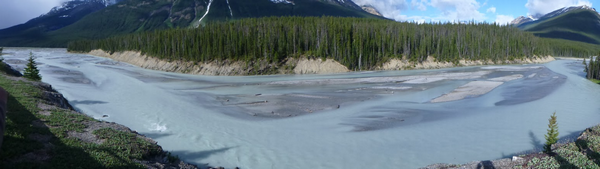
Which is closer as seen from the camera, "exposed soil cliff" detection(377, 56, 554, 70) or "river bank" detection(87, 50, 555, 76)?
"river bank" detection(87, 50, 555, 76)

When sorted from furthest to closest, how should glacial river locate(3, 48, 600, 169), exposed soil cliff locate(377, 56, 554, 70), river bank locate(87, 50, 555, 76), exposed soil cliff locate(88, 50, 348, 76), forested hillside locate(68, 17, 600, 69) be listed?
exposed soil cliff locate(377, 56, 554, 70) < forested hillside locate(68, 17, 600, 69) < river bank locate(87, 50, 555, 76) < exposed soil cliff locate(88, 50, 348, 76) < glacial river locate(3, 48, 600, 169)

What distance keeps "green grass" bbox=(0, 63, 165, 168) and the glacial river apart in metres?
3.16

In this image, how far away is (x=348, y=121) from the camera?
21.8 metres

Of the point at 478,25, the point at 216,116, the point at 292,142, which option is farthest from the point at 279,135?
the point at 478,25

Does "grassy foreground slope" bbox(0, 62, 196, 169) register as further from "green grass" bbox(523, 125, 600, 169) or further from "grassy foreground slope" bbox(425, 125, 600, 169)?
"green grass" bbox(523, 125, 600, 169)

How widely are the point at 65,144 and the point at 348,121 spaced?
595 inches

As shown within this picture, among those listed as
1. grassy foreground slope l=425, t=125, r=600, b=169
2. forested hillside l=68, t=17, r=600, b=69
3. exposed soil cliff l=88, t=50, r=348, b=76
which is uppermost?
forested hillside l=68, t=17, r=600, b=69

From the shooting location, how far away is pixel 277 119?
74.0ft

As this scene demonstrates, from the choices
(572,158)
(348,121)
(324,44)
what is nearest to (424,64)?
(324,44)

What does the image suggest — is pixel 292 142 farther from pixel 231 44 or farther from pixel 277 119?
pixel 231 44

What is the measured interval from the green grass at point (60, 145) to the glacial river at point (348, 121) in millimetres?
3157

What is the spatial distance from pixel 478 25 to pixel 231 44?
85.9 m

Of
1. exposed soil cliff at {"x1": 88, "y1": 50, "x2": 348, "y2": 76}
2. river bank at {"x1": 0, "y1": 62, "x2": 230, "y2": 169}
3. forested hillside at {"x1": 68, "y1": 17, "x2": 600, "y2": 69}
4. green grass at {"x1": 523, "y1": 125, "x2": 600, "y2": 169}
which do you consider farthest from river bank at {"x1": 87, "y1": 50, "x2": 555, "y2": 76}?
green grass at {"x1": 523, "y1": 125, "x2": 600, "y2": 169}

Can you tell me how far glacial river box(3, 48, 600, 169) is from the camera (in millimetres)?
15453
